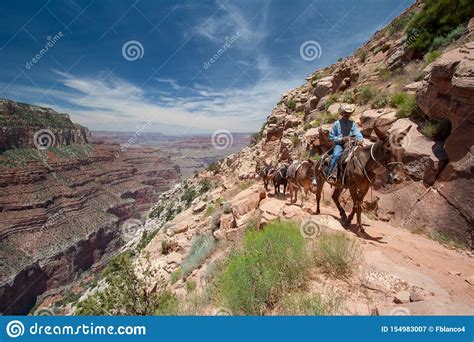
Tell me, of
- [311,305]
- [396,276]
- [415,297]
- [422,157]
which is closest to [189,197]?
[422,157]

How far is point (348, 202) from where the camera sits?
988 cm

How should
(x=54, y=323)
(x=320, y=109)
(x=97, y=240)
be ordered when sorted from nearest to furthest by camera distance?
(x=54, y=323)
(x=320, y=109)
(x=97, y=240)

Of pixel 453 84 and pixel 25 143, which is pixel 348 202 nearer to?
Result: pixel 453 84

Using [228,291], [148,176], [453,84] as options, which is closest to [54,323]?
[228,291]

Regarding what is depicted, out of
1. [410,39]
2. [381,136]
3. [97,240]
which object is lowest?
[97,240]

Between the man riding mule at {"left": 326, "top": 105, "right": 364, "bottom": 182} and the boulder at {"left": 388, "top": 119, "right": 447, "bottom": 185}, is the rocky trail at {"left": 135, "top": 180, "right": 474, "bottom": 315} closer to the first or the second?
the man riding mule at {"left": 326, "top": 105, "right": 364, "bottom": 182}

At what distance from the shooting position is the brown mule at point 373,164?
18.4 feet

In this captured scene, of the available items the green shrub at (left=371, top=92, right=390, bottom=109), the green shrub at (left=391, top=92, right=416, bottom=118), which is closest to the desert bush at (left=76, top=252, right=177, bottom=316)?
the green shrub at (left=391, top=92, right=416, bottom=118)

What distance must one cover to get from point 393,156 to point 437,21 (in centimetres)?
1341

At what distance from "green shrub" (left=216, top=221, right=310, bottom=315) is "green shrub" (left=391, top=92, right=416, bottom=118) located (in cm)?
804

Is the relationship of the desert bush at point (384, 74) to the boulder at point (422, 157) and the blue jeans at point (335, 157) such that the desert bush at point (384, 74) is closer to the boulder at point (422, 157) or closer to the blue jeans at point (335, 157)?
the boulder at point (422, 157)

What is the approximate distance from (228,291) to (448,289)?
354cm

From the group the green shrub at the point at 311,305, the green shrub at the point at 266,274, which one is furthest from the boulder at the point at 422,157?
the green shrub at the point at 311,305

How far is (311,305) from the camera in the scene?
3439mm
